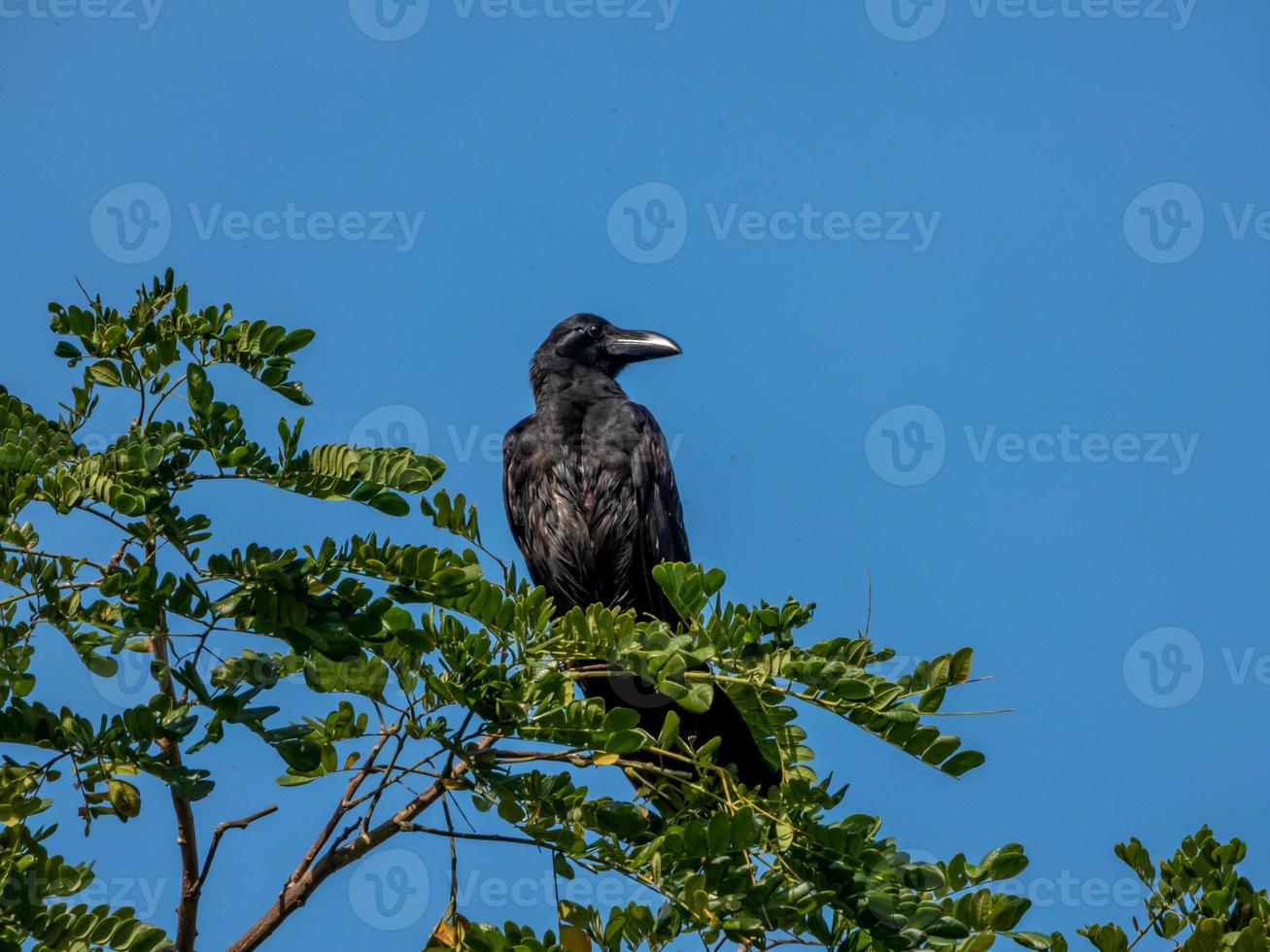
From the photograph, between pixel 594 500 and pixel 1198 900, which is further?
pixel 594 500

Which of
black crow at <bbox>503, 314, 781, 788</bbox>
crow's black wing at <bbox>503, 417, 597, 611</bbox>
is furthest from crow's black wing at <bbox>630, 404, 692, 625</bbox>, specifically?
crow's black wing at <bbox>503, 417, 597, 611</bbox>

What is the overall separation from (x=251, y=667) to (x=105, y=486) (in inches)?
19.0

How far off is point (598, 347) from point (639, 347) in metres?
0.22

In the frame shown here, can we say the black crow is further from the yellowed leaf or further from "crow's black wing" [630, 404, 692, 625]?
the yellowed leaf

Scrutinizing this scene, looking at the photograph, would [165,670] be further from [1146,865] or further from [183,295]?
[1146,865]

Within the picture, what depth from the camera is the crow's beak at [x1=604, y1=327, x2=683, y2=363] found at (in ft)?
21.5

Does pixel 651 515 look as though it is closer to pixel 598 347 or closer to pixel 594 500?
pixel 594 500

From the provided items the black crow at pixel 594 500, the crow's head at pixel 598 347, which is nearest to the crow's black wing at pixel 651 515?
the black crow at pixel 594 500

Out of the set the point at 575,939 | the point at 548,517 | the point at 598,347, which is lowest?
the point at 575,939

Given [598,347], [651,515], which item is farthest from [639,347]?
[651,515]

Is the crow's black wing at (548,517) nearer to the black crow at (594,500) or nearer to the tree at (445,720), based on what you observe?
the black crow at (594,500)

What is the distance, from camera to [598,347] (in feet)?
21.5

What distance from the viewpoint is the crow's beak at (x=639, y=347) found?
21.5 ft

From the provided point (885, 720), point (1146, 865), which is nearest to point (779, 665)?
point (885, 720)
